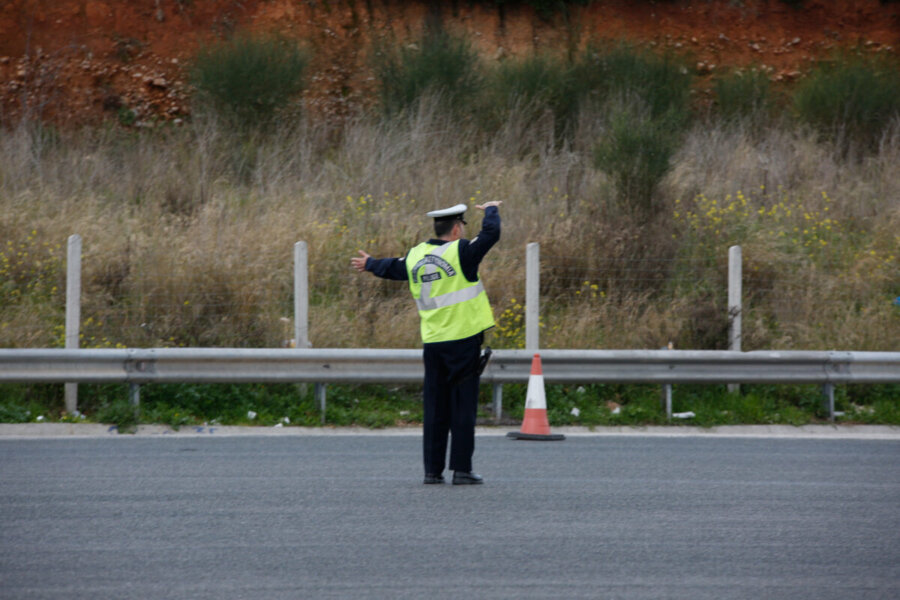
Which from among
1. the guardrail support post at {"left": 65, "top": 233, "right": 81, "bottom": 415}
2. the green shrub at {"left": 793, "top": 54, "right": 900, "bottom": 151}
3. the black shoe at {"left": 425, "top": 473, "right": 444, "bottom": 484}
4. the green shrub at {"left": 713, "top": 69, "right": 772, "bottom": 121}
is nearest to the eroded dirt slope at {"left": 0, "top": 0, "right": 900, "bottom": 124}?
the green shrub at {"left": 713, "top": 69, "right": 772, "bottom": 121}

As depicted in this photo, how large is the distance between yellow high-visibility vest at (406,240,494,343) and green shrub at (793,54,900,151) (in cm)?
1647

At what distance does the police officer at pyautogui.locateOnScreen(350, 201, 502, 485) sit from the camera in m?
6.69

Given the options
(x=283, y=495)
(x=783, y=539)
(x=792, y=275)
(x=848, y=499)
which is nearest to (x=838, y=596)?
(x=783, y=539)

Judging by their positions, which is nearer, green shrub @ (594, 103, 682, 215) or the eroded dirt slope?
green shrub @ (594, 103, 682, 215)

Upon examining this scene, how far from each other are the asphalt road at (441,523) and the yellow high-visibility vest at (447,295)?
1100mm

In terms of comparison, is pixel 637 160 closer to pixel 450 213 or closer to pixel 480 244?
pixel 450 213

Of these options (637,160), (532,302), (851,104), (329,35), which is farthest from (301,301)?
(329,35)

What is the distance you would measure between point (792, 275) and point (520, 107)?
30.8 feet

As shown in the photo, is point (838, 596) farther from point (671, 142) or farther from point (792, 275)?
point (671, 142)

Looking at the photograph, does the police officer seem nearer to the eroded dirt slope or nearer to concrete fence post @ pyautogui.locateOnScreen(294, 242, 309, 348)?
concrete fence post @ pyautogui.locateOnScreen(294, 242, 309, 348)

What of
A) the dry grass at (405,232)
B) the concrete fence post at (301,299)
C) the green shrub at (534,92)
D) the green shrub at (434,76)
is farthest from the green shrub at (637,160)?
the concrete fence post at (301,299)

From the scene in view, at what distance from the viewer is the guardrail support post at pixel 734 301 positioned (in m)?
11.4

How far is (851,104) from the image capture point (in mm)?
21469

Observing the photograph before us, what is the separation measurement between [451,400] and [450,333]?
19.0 inches
